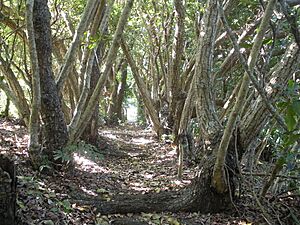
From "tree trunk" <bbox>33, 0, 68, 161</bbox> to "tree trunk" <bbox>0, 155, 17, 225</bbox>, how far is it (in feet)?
6.13

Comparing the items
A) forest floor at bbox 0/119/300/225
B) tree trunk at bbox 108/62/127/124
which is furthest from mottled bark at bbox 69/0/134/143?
tree trunk at bbox 108/62/127/124

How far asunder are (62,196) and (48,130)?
106 cm

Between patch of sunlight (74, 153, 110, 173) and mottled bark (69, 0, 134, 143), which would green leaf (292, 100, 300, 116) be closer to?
mottled bark (69, 0, 134, 143)

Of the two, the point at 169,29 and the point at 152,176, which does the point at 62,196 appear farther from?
the point at 169,29

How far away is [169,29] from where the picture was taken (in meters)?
9.91

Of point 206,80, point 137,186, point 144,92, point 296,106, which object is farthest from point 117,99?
point 296,106

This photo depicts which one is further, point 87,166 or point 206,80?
point 87,166

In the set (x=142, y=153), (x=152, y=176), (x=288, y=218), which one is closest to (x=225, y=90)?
(x=142, y=153)

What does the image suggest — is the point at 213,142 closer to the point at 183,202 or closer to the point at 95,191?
the point at 183,202

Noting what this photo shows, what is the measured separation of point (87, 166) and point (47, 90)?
181 centimetres

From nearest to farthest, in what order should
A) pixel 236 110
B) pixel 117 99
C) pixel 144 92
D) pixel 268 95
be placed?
pixel 236 110, pixel 268 95, pixel 144 92, pixel 117 99

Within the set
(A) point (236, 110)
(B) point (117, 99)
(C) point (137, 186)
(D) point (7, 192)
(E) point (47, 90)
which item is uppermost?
(B) point (117, 99)

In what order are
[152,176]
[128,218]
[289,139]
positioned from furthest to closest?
[152,176] < [128,218] < [289,139]

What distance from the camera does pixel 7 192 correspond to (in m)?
2.65
